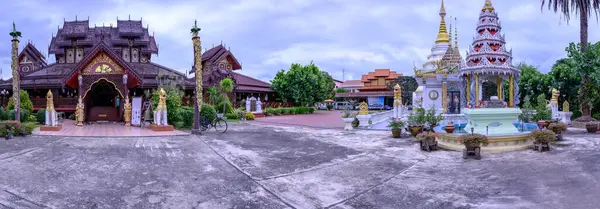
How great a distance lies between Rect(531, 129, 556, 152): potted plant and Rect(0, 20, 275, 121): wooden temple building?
56.9ft

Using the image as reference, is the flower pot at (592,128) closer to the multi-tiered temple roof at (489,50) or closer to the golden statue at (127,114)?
the multi-tiered temple roof at (489,50)

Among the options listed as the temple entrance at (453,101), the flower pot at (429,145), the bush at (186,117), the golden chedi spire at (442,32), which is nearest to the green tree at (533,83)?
the temple entrance at (453,101)

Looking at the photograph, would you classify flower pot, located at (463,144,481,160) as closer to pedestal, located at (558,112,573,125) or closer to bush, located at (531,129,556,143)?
bush, located at (531,129,556,143)

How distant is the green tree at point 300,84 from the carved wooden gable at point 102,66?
18.7m

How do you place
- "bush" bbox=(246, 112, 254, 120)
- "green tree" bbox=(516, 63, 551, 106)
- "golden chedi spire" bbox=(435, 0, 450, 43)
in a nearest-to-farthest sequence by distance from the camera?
"green tree" bbox=(516, 63, 551, 106) → "bush" bbox=(246, 112, 254, 120) → "golden chedi spire" bbox=(435, 0, 450, 43)

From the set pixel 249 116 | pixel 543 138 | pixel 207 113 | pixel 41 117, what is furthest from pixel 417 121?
pixel 41 117

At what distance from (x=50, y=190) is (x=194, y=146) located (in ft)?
16.7

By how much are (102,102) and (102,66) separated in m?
4.04

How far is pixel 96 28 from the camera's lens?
30.4 meters

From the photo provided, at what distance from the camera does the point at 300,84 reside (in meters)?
35.9

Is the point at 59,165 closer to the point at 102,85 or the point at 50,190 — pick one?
the point at 50,190

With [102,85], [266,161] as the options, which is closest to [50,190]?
[266,161]

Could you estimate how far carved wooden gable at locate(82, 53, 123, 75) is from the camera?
18672 mm

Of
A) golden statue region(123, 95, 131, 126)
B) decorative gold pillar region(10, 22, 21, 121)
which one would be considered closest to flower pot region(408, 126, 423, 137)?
golden statue region(123, 95, 131, 126)
